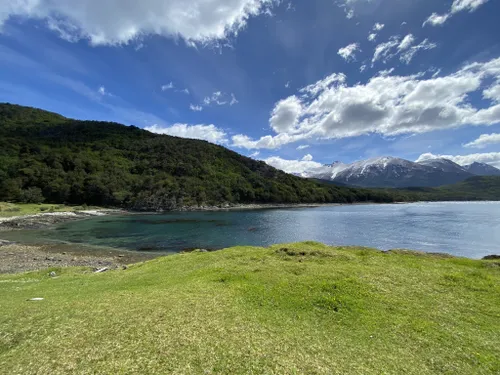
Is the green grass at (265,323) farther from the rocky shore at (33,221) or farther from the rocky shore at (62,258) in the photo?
the rocky shore at (33,221)

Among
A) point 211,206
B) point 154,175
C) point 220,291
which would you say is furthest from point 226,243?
point 154,175

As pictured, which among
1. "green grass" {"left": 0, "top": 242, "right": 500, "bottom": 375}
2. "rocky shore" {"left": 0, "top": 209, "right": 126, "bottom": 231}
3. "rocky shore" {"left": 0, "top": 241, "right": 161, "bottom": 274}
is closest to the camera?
"green grass" {"left": 0, "top": 242, "right": 500, "bottom": 375}

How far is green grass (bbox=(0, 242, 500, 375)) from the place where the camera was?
904 centimetres

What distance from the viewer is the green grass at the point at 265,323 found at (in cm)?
904

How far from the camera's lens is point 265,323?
38.2 ft

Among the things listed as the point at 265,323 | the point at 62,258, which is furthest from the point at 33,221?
the point at 265,323

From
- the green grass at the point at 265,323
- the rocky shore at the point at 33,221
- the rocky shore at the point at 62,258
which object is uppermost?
the green grass at the point at 265,323

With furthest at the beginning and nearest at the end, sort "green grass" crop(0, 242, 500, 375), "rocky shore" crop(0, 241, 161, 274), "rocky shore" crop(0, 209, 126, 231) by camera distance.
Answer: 1. "rocky shore" crop(0, 209, 126, 231)
2. "rocky shore" crop(0, 241, 161, 274)
3. "green grass" crop(0, 242, 500, 375)

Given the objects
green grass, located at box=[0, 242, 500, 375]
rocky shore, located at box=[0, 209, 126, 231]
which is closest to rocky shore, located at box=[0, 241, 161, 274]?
green grass, located at box=[0, 242, 500, 375]

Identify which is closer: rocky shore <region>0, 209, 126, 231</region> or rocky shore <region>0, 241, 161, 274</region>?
rocky shore <region>0, 241, 161, 274</region>

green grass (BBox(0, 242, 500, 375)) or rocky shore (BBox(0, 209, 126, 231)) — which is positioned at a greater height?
green grass (BBox(0, 242, 500, 375))

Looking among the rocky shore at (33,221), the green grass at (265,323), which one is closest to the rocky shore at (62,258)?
the green grass at (265,323)

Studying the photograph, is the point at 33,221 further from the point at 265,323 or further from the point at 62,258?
the point at 265,323

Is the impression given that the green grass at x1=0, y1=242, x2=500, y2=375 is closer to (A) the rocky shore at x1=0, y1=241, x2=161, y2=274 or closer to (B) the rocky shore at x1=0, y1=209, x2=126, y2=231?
(A) the rocky shore at x1=0, y1=241, x2=161, y2=274
